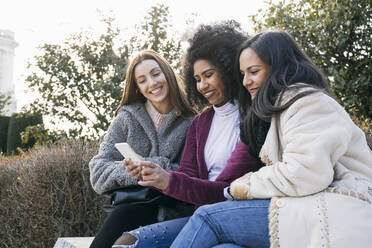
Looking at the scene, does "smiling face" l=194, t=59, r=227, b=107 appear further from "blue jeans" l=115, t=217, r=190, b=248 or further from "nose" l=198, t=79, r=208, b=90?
"blue jeans" l=115, t=217, r=190, b=248

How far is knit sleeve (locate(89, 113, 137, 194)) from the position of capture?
2.91 meters

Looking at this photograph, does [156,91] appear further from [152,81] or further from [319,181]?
[319,181]

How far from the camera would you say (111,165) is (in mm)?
3027

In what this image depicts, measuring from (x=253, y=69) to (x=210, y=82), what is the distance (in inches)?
20.6

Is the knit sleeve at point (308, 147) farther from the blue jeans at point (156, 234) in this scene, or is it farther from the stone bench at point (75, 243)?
the stone bench at point (75, 243)

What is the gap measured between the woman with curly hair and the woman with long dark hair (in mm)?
388

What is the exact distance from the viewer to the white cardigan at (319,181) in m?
1.74

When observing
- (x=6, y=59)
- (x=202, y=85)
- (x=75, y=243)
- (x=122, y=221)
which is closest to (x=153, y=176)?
(x=122, y=221)

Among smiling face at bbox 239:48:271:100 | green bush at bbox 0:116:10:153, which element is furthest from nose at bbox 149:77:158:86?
green bush at bbox 0:116:10:153

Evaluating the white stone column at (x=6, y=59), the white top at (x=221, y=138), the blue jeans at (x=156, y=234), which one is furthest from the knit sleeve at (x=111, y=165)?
the white stone column at (x=6, y=59)

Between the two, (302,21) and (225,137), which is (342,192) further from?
(302,21)

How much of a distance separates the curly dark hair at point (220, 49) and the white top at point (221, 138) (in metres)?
0.10

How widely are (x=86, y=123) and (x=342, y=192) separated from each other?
5599 mm

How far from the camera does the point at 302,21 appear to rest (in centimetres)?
562
